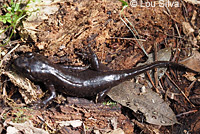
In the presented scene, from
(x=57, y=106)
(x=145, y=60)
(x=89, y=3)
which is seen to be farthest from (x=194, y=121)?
(x=89, y=3)

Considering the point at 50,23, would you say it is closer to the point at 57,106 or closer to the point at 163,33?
the point at 57,106

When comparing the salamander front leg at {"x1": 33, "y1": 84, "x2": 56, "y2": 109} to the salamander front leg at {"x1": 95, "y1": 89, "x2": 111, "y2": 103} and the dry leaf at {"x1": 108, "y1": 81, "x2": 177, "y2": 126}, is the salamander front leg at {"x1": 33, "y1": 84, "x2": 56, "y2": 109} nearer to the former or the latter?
the salamander front leg at {"x1": 95, "y1": 89, "x2": 111, "y2": 103}

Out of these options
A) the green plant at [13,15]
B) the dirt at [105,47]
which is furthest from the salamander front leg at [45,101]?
the green plant at [13,15]

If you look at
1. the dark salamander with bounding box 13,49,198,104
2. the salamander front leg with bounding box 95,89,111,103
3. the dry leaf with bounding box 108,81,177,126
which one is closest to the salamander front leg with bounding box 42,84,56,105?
the dark salamander with bounding box 13,49,198,104

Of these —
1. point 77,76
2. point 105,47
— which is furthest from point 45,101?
point 105,47

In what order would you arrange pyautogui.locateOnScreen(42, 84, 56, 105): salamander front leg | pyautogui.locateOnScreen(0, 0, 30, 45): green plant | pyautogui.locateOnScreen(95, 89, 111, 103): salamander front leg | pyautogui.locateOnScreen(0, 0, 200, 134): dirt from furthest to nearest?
pyautogui.locateOnScreen(95, 89, 111, 103): salamander front leg < pyautogui.locateOnScreen(42, 84, 56, 105): salamander front leg < pyautogui.locateOnScreen(0, 0, 30, 45): green plant < pyautogui.locateOnScreen(0, 0, 200, 134): dirt

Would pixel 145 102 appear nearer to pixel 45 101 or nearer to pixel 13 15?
pixel 45 101
